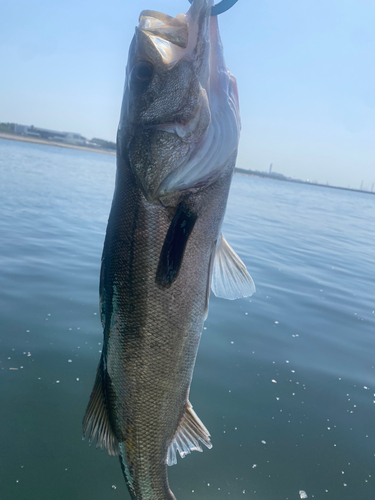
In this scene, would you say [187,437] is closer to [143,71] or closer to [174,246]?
[174,246]

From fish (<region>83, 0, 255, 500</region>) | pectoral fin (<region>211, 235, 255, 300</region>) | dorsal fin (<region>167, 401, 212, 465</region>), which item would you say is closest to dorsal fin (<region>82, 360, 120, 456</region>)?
fish (<region>83, 0, 255, 500</region>)

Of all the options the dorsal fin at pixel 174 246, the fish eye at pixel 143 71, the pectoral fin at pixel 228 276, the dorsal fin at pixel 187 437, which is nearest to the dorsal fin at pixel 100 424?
the dorsal fin at pixel 187 437

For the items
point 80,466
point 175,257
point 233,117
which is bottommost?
point 80,466

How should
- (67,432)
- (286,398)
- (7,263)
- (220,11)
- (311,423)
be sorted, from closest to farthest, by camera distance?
(220,11) < (67,432) < (311,423) < (286,398) < (7,263)

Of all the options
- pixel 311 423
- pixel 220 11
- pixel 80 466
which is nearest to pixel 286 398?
pixel 311 423

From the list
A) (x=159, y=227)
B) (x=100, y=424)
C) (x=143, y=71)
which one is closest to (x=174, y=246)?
(x=159, y=227)

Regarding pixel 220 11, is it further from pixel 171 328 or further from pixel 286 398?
pixel 286 398
